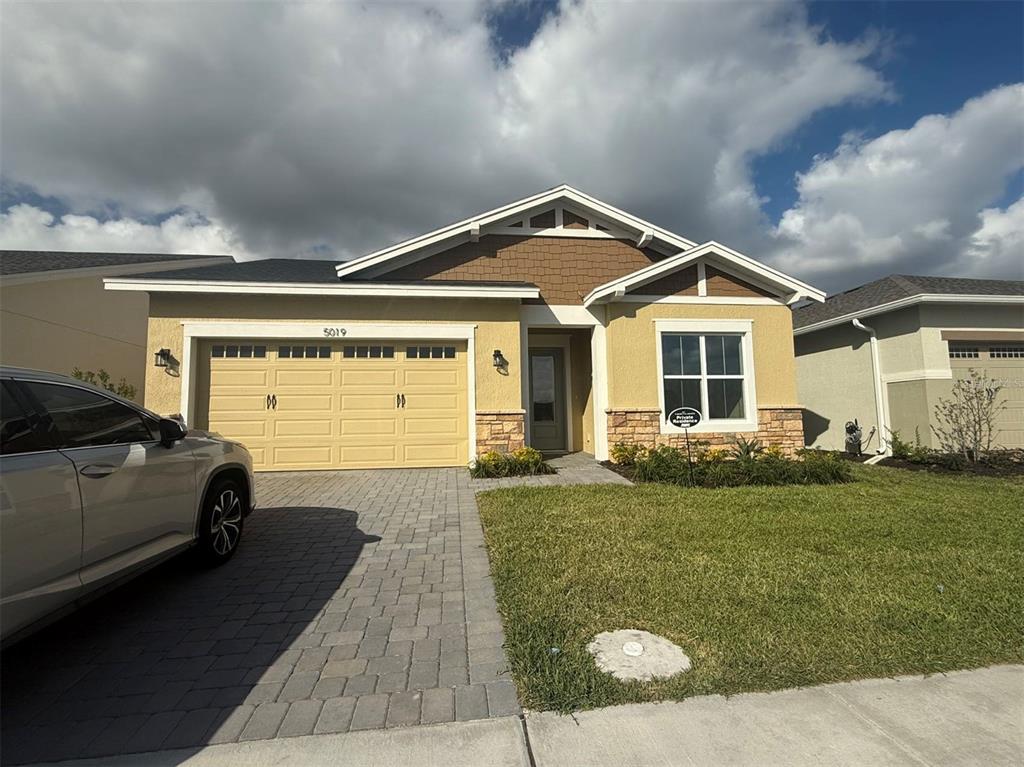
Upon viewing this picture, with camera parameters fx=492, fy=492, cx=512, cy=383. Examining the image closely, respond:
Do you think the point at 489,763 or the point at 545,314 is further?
the point at 545,314

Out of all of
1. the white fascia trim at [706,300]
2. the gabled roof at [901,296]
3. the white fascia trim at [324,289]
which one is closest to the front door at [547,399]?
the white fascia trim at [706,300]

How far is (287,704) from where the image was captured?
2475 mm

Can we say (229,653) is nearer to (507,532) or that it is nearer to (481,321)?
(507,532)

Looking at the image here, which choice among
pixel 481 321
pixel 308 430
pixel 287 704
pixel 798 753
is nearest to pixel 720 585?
pixel 798 753

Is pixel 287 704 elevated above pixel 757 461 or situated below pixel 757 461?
below

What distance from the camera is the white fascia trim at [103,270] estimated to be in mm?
10109

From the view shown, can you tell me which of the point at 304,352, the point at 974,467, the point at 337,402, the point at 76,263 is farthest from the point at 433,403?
the point at 974,467

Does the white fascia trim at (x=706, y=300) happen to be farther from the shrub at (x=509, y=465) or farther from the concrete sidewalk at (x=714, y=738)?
the concrete sidewalk at (x=714, y=738)

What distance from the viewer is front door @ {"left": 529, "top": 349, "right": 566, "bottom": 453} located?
1234cm

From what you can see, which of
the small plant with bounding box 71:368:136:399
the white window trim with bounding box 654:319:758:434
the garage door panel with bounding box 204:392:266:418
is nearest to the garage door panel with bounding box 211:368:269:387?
the garage door panel with bounding box 204:392:266:418

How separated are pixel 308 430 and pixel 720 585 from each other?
7727mm

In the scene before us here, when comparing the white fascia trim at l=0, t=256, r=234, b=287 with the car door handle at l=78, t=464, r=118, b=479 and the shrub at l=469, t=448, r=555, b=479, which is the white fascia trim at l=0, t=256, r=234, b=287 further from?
the car door handle at l=78, t=464, r=118, b=479

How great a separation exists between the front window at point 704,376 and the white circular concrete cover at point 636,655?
25.4ft

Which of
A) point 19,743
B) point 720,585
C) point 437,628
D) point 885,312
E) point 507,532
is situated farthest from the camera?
point 885,312
